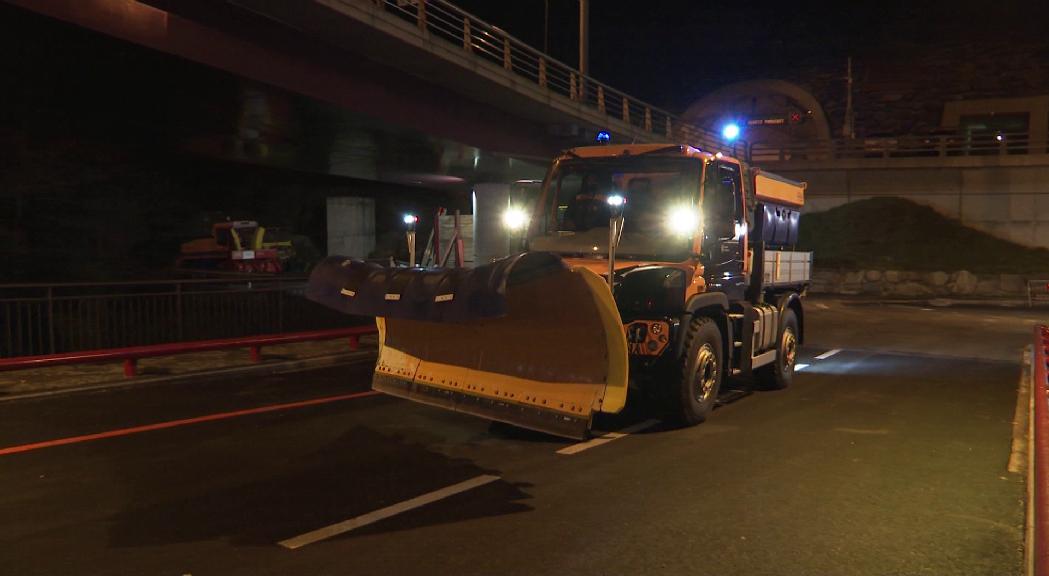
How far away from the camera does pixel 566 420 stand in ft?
23.1

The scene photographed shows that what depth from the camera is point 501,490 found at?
6.30 metres

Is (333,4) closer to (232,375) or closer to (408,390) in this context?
(232,375)

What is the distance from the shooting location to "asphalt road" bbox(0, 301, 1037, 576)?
492 centimetres

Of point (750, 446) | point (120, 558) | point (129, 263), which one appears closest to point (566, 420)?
point (750, 446)

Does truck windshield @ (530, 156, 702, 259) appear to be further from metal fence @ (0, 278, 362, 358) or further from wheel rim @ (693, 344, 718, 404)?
metal fence @ (0, 278, 362, 358)

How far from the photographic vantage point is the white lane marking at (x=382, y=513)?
515cm

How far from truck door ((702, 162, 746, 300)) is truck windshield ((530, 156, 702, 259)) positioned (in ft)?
0.79

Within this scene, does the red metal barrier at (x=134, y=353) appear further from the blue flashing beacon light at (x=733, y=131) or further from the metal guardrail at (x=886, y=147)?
the metal guardrail at (x=886, y=147)

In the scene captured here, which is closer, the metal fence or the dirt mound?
the metal fence

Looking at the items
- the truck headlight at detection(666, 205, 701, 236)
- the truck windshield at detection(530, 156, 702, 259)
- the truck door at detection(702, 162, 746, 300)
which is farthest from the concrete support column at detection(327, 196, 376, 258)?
the truck headlight at detection(666, 205, 701, 236)

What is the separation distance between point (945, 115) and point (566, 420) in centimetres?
5335

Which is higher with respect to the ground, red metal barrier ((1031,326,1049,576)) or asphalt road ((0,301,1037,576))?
red metal barrier ((1031,326,1049,576))

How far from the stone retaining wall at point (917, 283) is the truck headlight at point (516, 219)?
2738 cm

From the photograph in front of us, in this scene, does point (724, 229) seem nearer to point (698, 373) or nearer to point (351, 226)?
point (698, 373)
